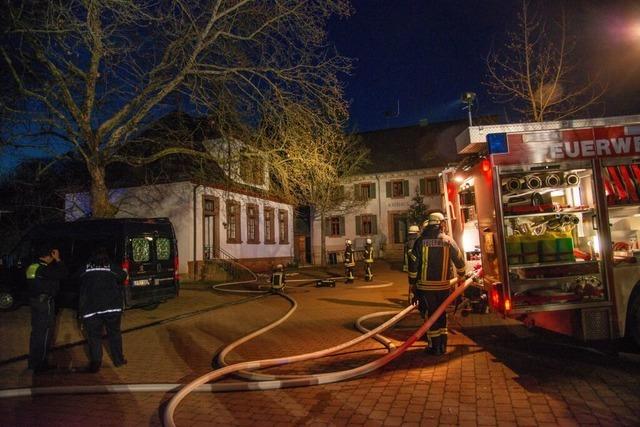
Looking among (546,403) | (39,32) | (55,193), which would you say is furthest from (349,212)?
(546,403)

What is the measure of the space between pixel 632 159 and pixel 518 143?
1361mm

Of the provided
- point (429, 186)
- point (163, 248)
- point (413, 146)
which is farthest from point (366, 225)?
point (163, 248)

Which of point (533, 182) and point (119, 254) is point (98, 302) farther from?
point (533, 182)

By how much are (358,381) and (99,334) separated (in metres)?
3.27

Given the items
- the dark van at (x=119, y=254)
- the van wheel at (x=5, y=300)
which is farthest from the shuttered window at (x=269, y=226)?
the van wheel at (x=5, y=300)

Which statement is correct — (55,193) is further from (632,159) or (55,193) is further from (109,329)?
→ (632,159)

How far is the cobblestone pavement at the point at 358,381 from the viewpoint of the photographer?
4.11 metres

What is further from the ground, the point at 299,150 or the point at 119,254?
the point at 299,150

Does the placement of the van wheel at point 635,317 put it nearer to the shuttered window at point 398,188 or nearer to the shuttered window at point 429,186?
the shuttered window at point 429,186

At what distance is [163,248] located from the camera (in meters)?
11.3

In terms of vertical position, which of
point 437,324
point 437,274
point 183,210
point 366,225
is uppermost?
point 366,225

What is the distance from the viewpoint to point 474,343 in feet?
22.3

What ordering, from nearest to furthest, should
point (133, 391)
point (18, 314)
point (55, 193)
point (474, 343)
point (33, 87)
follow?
point (133, 391) → point (474, 343) → point (18, 314) → point (33, 87) → point (55, 193)

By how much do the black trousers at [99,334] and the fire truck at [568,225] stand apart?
4721 millimetres
